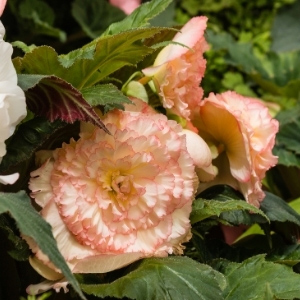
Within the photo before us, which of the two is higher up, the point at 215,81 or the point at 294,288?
the point at 294,288

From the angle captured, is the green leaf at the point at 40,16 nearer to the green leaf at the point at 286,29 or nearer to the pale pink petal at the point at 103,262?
the green leaf at the point at 286,29

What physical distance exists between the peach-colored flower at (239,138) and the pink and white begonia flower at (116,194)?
9cm

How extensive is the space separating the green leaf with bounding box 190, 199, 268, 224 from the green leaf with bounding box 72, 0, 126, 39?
0.82m

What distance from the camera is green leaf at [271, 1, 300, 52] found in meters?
1.42

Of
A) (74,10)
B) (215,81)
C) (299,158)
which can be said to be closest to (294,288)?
(299,158)

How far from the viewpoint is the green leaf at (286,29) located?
1.42 metres

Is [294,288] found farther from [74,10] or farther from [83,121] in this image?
[74,10]

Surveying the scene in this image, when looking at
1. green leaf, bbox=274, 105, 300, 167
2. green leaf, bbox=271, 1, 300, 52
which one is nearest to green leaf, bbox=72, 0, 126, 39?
green leaf, bbox=271, 1, 300, 52

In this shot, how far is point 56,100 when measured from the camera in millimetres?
460

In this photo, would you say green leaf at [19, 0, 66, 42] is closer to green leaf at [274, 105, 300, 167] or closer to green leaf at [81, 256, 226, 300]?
green leaf at [274, 105, 300, 167]

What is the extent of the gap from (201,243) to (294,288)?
0.36 feet

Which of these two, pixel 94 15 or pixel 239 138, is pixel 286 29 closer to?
pixel 94 15

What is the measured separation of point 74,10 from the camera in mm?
1300

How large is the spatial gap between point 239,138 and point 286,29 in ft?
3.11
